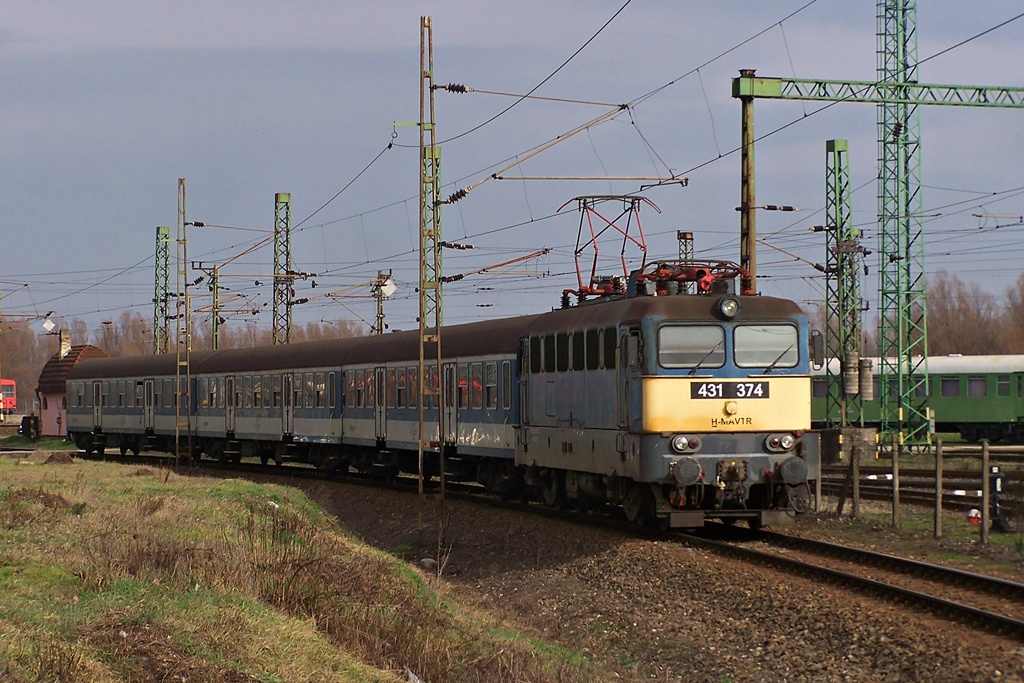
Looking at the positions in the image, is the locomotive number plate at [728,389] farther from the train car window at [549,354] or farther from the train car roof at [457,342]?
the train car window at [549,354]

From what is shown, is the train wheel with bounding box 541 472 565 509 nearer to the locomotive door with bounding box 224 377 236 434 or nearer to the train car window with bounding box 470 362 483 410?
the train car window with bounding box 470 362 483 410

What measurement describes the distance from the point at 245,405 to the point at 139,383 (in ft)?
27.4

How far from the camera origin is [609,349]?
1794 cm

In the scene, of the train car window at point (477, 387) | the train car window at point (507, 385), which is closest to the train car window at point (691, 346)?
the train car window at point (507, 385)

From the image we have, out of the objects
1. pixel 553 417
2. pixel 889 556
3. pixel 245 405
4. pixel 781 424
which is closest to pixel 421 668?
pixel 889 556

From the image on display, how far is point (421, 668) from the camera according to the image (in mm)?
10547

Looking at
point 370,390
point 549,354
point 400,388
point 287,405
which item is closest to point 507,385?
point 549,354

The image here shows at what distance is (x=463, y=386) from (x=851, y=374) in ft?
46.5

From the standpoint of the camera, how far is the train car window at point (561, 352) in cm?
1998

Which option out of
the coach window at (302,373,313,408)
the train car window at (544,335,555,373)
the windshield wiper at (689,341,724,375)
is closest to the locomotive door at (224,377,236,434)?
the coach window at (302,373,313,408)

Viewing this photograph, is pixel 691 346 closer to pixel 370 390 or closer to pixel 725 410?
pixel 725 410

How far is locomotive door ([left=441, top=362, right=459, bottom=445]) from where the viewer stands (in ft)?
89.7

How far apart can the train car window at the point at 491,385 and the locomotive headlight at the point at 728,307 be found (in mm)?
8309

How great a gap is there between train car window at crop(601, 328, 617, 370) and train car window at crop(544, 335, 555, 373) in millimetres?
2607
